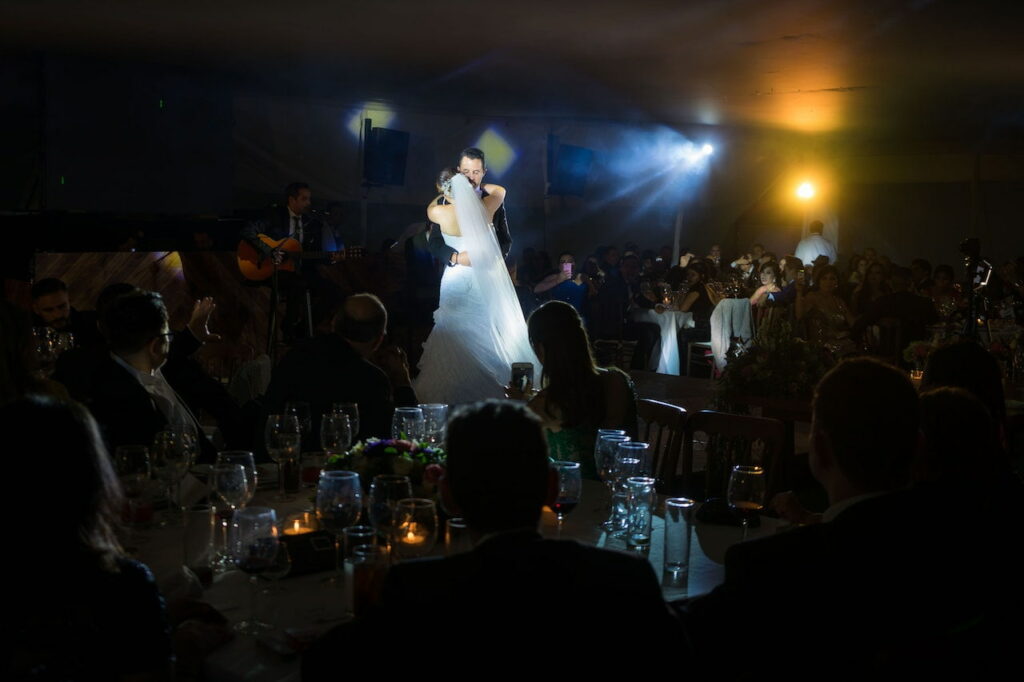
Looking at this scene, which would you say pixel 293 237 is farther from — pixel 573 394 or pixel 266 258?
pixel 573 394

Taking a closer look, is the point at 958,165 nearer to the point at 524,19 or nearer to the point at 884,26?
the point at 884,26

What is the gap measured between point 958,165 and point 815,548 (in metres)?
16.4

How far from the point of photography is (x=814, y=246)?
56.9 ft

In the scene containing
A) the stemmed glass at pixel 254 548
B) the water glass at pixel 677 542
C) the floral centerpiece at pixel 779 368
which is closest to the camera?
the stemmed glass at pixel 254 548

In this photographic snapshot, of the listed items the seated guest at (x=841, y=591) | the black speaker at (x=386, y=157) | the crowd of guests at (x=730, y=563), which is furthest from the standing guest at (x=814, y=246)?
the seated guest at (x=841, y=591)

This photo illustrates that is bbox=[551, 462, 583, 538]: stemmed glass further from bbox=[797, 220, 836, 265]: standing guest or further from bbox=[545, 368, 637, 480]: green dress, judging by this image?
bbox=[797, 220, 836, 265]: standing guest

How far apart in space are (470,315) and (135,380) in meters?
4.18

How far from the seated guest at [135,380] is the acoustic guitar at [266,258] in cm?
487

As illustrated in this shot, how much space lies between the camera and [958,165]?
1672 centimetres

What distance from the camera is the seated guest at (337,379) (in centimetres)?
393

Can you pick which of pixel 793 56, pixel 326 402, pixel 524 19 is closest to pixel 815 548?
pixel 326 402

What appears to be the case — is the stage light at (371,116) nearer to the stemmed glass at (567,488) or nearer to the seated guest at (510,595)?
the stemmed glass at (567,488)

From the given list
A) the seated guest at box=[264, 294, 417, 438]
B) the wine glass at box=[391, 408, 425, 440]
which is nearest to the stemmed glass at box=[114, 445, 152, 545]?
the wine glass at box=[391, 408, 425, 440]

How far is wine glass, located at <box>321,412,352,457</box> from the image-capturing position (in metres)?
3.24
